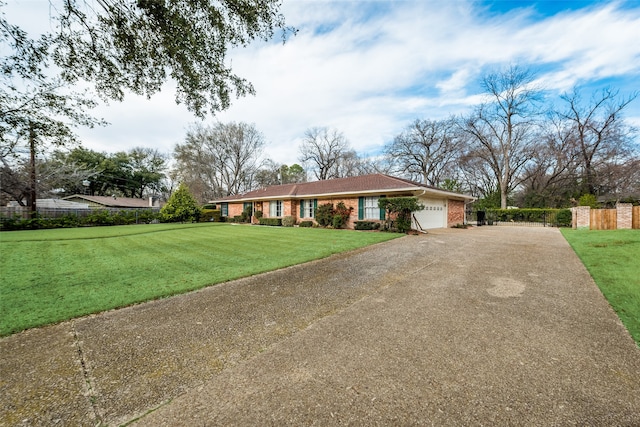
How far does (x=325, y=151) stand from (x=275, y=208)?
55.1 feet

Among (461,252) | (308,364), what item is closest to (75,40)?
(308,364)

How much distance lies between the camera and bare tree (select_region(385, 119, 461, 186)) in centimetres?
2953

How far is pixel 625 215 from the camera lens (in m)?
12.1

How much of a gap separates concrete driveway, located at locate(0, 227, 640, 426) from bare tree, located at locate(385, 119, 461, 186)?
95.1ft

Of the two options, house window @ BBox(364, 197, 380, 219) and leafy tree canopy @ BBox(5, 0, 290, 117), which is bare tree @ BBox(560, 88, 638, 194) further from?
leafy tree canopy @ BBox(5, 0, 290, 117)

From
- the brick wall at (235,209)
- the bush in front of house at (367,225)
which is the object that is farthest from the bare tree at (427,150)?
the bush in front of house at (367,225)

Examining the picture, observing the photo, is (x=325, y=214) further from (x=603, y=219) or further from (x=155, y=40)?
(x=603, y=219)

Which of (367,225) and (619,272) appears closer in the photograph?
(619,272)

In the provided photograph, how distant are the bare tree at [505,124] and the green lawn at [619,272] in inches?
875

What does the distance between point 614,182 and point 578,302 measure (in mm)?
30312

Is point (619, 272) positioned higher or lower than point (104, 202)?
lower

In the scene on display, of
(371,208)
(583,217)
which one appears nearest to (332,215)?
(371,208)

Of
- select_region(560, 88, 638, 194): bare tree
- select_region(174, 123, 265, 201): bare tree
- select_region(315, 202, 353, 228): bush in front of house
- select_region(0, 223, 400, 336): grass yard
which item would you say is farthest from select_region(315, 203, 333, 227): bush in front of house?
select_region(560, 88, 638, 194): bare tree

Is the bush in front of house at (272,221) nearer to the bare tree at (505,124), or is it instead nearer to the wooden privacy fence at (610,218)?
the wooden privacy fence at (610,218)
